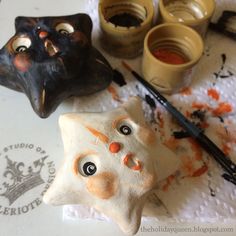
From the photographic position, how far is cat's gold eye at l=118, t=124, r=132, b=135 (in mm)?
498

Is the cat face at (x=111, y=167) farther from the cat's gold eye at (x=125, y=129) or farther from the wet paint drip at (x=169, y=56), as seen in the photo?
the wet paint drip at (x=169, y=56)

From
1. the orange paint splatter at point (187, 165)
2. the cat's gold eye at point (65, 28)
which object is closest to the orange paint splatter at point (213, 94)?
the orange paint splatter at point (187, 165)

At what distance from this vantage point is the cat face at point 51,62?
539 millimetres

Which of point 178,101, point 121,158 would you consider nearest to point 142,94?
point 178,101

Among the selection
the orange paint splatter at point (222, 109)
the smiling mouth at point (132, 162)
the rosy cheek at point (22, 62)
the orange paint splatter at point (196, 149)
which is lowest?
the orange paint splatter at point (196, 149)

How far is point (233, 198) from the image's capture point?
0.53 m

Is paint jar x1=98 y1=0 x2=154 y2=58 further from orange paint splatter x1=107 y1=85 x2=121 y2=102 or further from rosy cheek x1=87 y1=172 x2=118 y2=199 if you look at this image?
rosy cheek x1=87 y1=172 x2=118 y2=199

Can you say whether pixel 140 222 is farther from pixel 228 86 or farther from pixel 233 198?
pixel 228 86

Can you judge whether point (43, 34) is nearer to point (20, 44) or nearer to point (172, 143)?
point (20, 44)

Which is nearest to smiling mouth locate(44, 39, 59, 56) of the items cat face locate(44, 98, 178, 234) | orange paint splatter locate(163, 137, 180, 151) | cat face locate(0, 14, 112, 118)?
cat face locate(0, 14, 112, 118)

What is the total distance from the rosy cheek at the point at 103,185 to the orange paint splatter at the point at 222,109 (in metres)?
0.22

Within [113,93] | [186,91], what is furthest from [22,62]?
[186,91]

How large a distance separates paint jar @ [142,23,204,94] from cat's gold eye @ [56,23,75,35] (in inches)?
4.4

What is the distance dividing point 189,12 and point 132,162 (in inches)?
12.5
